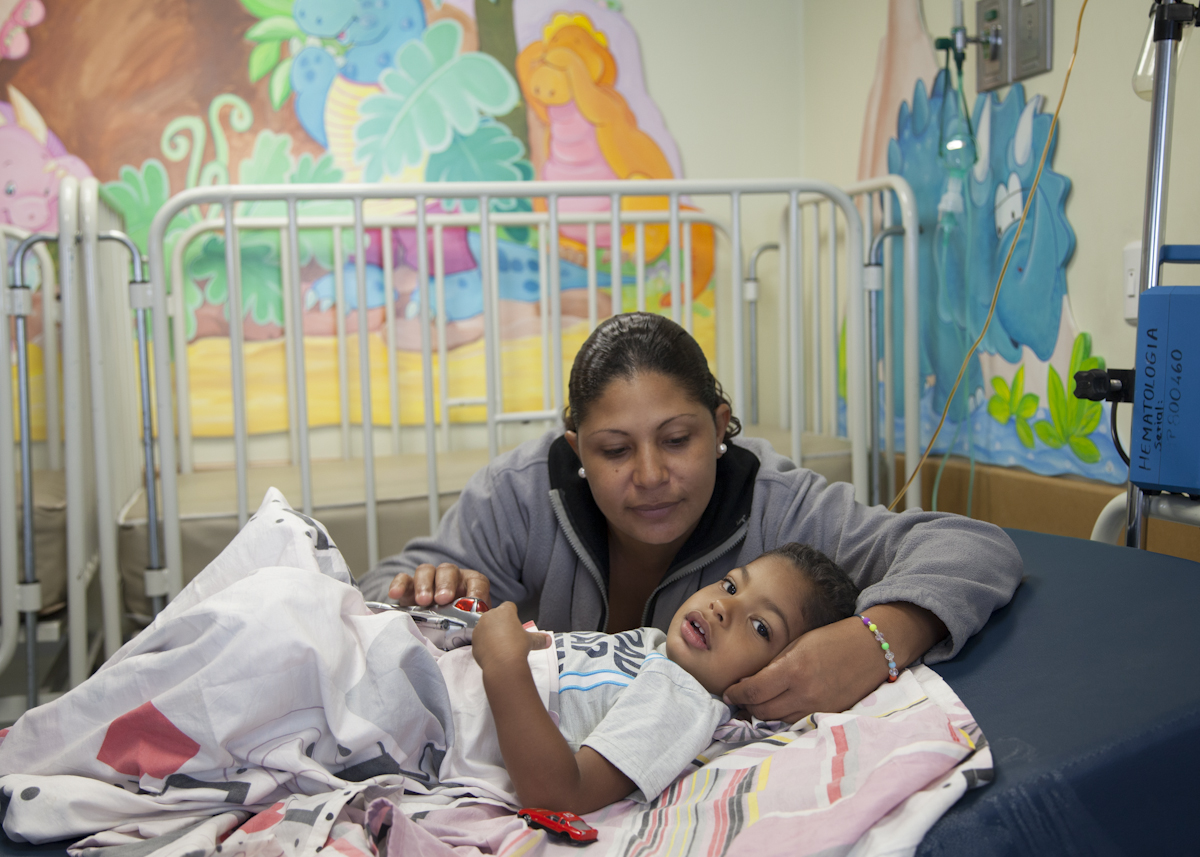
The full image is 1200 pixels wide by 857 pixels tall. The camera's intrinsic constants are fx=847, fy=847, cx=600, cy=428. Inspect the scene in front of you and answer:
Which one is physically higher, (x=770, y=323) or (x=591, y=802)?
(x=770, y=323)

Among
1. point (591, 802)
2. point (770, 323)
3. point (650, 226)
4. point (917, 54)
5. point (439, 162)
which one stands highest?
point (917, 54)

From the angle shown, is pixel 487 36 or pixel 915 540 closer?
pixel 915 540

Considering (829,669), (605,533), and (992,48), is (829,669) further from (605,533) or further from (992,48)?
(992,48)

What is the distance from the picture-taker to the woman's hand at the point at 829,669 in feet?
3.14

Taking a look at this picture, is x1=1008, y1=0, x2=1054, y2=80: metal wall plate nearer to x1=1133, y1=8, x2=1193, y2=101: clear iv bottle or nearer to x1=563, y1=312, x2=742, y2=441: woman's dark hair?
x1=1133, y1=8, x2=1193, y2=101: clear iv bottle

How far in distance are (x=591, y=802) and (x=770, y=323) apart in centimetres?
265

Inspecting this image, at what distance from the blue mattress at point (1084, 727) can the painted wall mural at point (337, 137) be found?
5.69 feet

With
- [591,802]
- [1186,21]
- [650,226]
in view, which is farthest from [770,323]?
[591,802]

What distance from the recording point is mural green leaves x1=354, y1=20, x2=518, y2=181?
287 centimetres

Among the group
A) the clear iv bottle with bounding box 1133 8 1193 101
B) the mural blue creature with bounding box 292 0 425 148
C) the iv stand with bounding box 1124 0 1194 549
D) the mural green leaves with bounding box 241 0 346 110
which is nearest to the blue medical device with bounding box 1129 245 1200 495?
the iv stand with bounding box 1124 0 1194 549

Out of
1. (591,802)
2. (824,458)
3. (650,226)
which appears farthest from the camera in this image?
(650,226)

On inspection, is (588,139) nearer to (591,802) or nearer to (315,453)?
(315,453)

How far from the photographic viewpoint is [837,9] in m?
2.97

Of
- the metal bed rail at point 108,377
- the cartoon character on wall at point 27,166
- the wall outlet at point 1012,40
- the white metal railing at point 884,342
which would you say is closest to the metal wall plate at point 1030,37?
the wall outlet at point 1012,40
